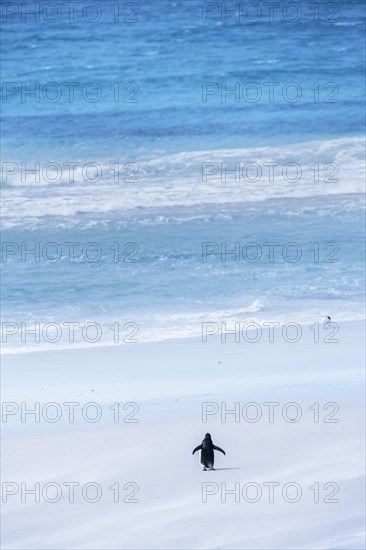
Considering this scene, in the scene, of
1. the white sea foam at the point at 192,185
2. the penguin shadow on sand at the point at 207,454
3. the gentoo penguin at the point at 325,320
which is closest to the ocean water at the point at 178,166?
the white sea foam at the point at 192,185

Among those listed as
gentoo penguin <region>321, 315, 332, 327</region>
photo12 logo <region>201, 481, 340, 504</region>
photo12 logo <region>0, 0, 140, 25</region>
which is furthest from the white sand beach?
photo12 logo <region>0, 0, 140, 25</region>

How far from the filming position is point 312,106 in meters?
37.7

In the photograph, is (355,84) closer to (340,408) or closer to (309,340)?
(309,340)

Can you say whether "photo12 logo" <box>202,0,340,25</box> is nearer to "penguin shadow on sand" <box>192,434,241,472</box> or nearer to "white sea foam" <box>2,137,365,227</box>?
"white sea foam" <box>2,137,365,227</box>

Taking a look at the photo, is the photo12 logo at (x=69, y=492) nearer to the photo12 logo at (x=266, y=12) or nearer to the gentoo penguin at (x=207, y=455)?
the gentoo penguin at (x=207, y=455)

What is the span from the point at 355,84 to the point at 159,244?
12.1 meters

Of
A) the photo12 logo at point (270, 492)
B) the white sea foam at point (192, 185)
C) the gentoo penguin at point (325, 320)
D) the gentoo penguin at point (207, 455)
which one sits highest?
the white sea foam at point (192, 185)

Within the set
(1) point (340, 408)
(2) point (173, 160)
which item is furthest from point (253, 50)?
(1) point (340, 408)

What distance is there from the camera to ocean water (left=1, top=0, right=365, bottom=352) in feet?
83.6

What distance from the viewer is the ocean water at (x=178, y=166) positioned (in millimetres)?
25469

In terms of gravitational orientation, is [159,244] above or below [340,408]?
above

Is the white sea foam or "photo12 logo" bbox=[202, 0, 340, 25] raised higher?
"photo12 logo" bbox=[202, 0, 340, 25]

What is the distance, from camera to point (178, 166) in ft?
110

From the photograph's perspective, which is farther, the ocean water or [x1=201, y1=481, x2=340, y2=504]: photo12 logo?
the ocean water
